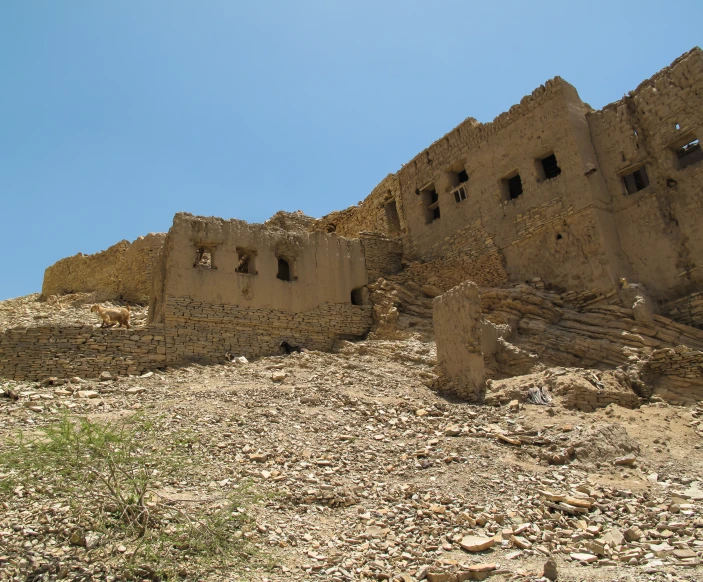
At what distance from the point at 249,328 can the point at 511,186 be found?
8610 mm

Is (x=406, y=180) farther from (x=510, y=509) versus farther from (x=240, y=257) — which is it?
(x=510, y=509)

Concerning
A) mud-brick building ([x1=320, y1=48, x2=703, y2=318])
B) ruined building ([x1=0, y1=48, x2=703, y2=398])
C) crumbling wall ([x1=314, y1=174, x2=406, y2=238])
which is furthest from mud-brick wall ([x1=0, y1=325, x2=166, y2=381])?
crumbling wall ([x1=314, y1=174, x2=406, y2=238])

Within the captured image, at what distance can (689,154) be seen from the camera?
14.4 m

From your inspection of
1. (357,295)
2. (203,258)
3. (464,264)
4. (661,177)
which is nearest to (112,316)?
(203,258)

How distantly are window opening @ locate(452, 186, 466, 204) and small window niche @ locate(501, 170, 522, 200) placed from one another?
1.36 metres

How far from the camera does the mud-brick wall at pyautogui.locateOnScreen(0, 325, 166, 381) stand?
38.4 feet

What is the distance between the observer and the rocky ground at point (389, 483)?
534 cm

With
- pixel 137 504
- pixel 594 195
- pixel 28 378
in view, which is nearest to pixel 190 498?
pixel 137 504

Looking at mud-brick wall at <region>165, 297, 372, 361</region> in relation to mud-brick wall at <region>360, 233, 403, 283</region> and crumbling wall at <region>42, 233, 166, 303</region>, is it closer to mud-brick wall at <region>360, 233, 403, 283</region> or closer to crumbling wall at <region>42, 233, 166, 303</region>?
mud-brick wall at <region>360, 233, 403, 283</region>

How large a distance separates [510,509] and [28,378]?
9.55 meters

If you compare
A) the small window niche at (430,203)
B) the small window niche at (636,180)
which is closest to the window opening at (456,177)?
the small window niche at (430,203)

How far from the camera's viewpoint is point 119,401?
10.4 m

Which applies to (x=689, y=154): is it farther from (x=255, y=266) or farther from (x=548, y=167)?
(x=255, y=266)

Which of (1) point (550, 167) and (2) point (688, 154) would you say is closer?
(2) point (688, 154)
